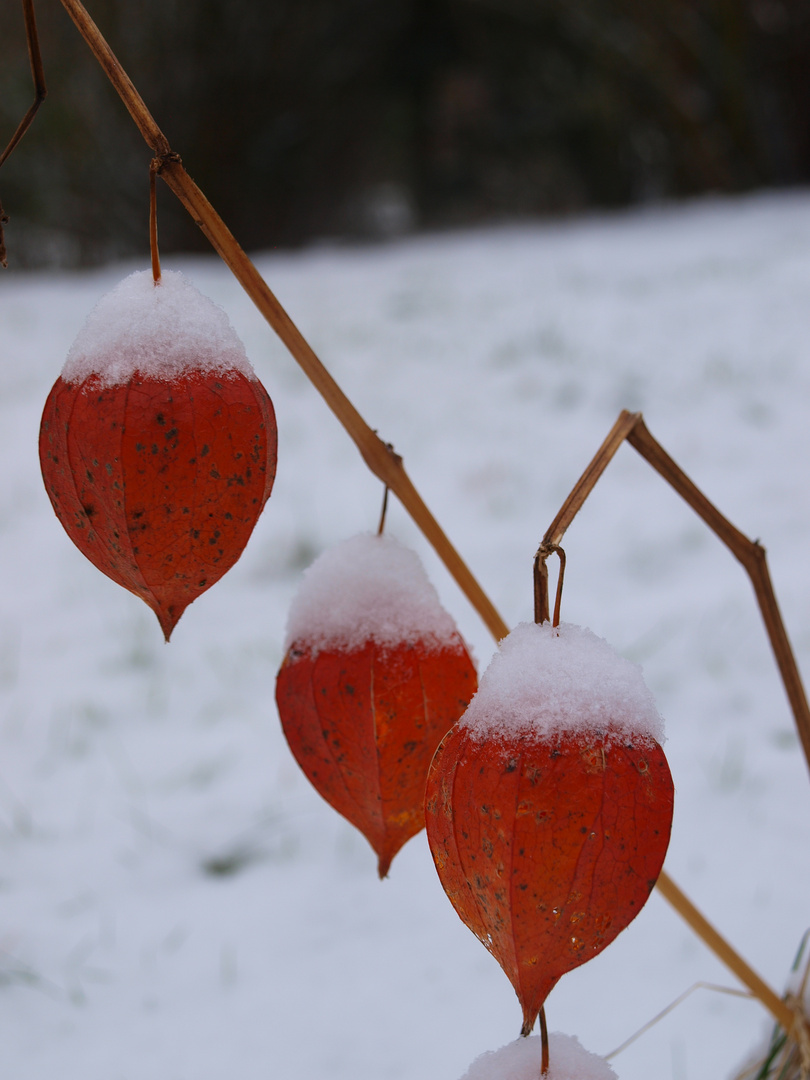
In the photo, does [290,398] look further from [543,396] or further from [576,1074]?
[576,1074]

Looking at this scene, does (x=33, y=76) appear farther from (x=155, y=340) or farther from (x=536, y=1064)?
(x=536, y=1064)

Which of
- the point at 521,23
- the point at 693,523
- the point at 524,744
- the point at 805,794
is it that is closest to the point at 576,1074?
the point at 524,744

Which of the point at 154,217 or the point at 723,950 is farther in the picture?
the point at 723,950

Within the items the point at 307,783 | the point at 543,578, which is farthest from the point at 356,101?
the point at 543,578

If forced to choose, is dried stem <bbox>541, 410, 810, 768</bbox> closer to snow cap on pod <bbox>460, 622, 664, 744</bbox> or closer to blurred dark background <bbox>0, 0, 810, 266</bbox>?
snow cap on pod <bbox>460, 622, 664, 744</bbox>

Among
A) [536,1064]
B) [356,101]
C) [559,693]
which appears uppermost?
[356,101]

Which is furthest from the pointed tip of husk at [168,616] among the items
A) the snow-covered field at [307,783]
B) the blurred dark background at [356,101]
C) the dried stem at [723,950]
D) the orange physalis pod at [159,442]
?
the blurred dark background at [356,101]

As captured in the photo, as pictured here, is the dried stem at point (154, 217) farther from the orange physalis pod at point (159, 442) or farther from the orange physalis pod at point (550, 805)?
the orange physalis pod at point (550, 805)
